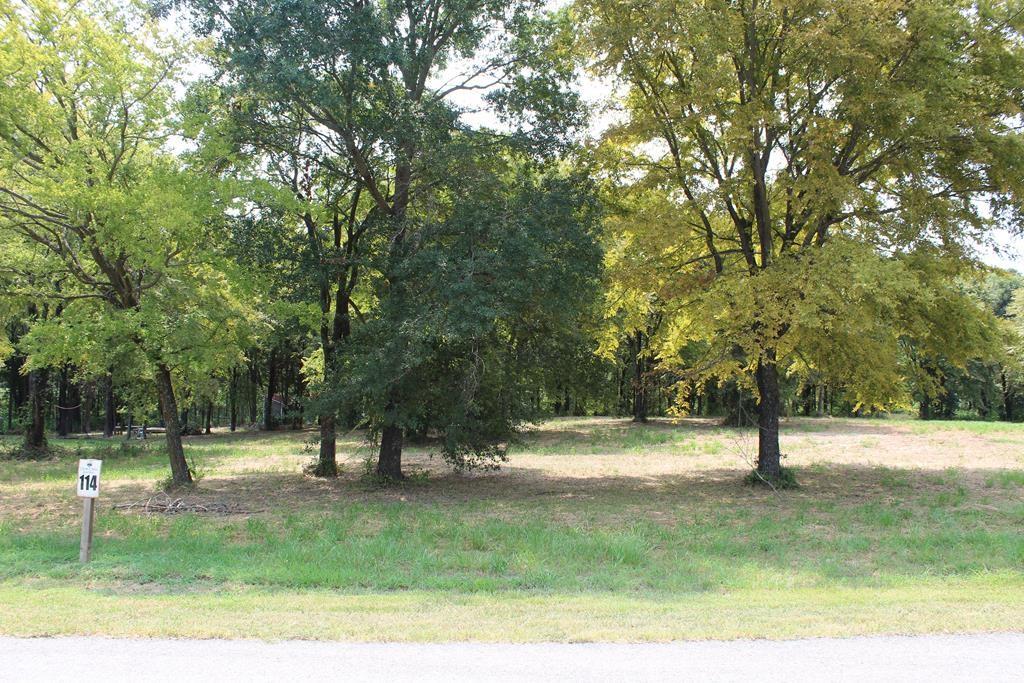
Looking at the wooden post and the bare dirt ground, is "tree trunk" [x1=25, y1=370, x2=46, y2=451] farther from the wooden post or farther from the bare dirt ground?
the wooden post

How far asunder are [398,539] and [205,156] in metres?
8.83

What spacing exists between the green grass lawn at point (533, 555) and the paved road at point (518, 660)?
295 millimetres

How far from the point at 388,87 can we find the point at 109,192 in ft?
18.2

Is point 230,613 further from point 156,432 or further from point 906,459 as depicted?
point 156,432

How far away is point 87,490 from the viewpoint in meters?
8.80

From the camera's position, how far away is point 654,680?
4652 millimetres

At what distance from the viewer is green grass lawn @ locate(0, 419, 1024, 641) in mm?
6188

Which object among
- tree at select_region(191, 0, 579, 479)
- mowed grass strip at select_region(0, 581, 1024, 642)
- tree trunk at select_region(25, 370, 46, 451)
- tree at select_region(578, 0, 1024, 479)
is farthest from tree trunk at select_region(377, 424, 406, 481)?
tree trunk at select_region(25, 370, 46, 451)

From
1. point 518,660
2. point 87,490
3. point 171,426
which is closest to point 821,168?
point 518,660

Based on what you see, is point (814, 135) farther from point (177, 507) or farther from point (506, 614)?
point (177, 507)

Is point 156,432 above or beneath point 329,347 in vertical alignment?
beneath

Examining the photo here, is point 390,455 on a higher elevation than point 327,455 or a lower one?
higher

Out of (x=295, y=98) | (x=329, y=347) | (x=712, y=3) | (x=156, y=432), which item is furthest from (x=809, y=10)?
(x=156, y=432)

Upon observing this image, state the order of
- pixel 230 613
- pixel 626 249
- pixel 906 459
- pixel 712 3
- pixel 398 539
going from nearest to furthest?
pixel 230 613 → pixel 398 539 → pixel 712 3 → pixel 626 249 → pixel 906 459
